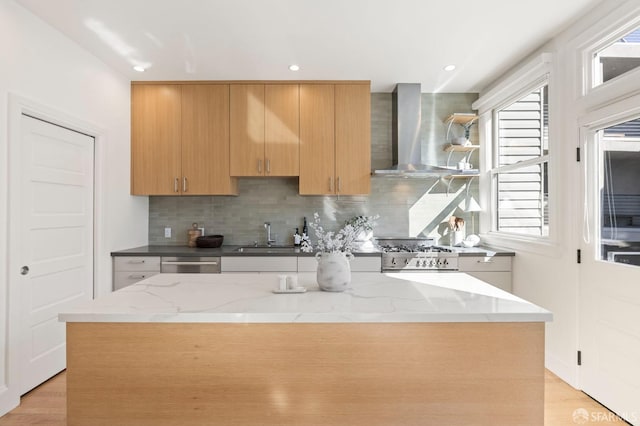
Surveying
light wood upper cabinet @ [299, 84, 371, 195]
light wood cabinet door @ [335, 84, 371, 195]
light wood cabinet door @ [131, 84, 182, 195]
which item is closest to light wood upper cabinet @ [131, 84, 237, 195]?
light wood cabinet door @ [131, 84, 182, 195]

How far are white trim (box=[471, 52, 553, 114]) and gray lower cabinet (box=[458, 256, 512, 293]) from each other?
1.59 m

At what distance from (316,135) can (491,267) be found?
2.16 metres

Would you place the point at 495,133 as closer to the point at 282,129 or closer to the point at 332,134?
the point at 332,134

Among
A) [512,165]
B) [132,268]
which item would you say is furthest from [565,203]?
[132,268]

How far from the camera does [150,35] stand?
9.18ft

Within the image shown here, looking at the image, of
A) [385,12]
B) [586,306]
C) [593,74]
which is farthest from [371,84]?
[586,306]

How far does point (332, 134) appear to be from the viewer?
374 centimetres

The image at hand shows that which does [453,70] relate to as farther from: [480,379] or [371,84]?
[480,379]

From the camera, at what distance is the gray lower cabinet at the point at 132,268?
3.38 meters

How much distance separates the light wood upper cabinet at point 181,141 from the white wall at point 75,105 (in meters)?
0.15

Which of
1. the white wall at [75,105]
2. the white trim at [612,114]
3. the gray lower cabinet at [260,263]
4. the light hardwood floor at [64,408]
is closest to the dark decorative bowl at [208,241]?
the gray lower cabinet at [260,263]

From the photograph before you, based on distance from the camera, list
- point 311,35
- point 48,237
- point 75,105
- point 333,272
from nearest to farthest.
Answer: point 333,272, point 48,237, point 311,35, point 75,105

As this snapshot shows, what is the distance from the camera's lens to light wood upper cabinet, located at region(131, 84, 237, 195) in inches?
147

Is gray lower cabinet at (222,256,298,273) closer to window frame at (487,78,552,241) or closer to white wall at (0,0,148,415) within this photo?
white wall at (0,0,148,415)
